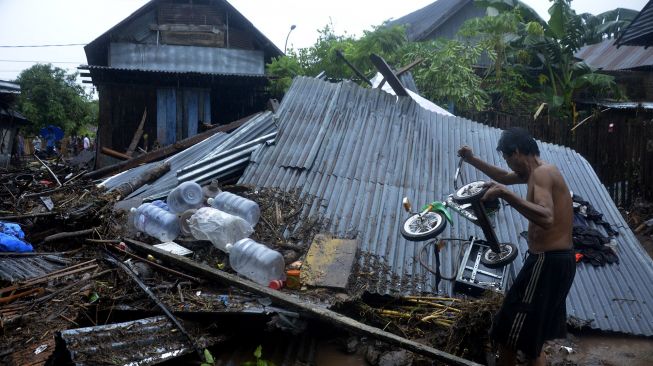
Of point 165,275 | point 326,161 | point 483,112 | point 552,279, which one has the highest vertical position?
point 483,112

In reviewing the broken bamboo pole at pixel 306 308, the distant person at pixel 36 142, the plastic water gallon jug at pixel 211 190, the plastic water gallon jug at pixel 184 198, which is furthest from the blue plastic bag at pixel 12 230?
the distant person at pixel 36 142

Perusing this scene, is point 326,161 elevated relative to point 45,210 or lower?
elevated

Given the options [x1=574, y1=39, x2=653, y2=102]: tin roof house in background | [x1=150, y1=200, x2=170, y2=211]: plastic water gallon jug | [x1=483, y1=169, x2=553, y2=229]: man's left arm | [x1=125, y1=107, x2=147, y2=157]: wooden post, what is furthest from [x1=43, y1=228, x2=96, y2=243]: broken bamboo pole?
[x1=574, y1=39, x2=653, y2=102]: tin roof house in background

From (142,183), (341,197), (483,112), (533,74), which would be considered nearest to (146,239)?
(142,183)

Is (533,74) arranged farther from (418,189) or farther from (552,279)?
(552,279)

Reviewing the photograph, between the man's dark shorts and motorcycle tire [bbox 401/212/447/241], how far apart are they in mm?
1293

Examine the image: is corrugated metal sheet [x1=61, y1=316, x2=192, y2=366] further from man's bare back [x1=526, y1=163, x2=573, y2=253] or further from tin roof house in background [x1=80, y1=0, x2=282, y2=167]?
tin roof house in background [x1=80, y1=0, x2=282, y2=167]

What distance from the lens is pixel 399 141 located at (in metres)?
7.77

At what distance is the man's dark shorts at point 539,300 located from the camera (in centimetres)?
353

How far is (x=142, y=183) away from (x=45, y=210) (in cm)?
123

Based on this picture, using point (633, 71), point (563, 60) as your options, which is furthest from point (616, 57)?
point (563, 60)

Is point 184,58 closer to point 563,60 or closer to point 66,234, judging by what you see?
point 66,234

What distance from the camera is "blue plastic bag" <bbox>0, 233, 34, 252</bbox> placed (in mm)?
5227

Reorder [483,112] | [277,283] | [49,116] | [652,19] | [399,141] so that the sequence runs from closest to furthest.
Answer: [277,283]
[399,141]
[652,19]
[483,112]
[49,116]
